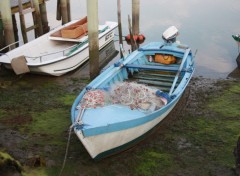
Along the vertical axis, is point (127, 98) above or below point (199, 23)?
above

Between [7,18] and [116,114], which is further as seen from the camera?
[7,18]

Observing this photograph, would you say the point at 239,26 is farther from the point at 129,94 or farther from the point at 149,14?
the point at 129,94

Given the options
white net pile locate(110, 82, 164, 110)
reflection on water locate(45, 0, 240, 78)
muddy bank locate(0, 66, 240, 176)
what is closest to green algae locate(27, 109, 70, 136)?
muddy bank locate(0, 66, 240, 176)

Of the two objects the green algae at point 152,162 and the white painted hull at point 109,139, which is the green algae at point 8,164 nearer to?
the white painted hull at point 109,139

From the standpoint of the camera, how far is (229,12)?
79.2 feet

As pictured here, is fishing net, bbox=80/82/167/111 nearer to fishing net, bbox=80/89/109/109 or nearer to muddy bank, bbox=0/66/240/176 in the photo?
fishing net, bbox=80/89/109/109

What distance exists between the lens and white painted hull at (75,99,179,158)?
22.2 ft

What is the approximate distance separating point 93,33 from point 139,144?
15.7ft

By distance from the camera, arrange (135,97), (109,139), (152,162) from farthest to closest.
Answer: (135,97)
(152,162)
(109,139)

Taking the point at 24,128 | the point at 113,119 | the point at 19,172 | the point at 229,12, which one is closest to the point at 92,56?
the point at 24,128

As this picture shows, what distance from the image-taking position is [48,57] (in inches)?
519

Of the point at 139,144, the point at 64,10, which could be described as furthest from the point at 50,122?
the point at 64,10

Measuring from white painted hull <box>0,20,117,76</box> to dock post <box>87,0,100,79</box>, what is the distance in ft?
3.71

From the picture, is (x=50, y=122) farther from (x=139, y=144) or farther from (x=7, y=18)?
(x=7, y=18)
